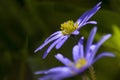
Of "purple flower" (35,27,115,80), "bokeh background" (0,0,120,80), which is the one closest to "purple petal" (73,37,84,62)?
"purple flower" (35,27,115,80)

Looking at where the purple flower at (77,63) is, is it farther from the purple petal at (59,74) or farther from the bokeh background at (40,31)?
the bokeh background at (40,31)

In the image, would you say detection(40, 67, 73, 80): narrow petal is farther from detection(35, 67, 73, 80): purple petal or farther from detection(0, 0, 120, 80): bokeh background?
detection(0, 0, 120, 80): bokeh background

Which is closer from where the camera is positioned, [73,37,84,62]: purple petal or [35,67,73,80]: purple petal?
[35,67,73,80]: purple petal

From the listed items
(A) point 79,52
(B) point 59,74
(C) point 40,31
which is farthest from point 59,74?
(C) point 40,31

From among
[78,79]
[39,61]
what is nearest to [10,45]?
[39,61]

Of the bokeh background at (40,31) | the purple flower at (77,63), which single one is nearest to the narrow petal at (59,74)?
the purple flower at (77,63)

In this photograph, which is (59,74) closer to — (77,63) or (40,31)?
(77,63)

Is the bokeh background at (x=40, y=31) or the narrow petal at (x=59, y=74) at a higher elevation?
Result: the bokeh background at (x=40, y=31)

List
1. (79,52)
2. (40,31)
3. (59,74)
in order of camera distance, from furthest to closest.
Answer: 1. (40,31)
2. (79,52)
3. (59,74)
